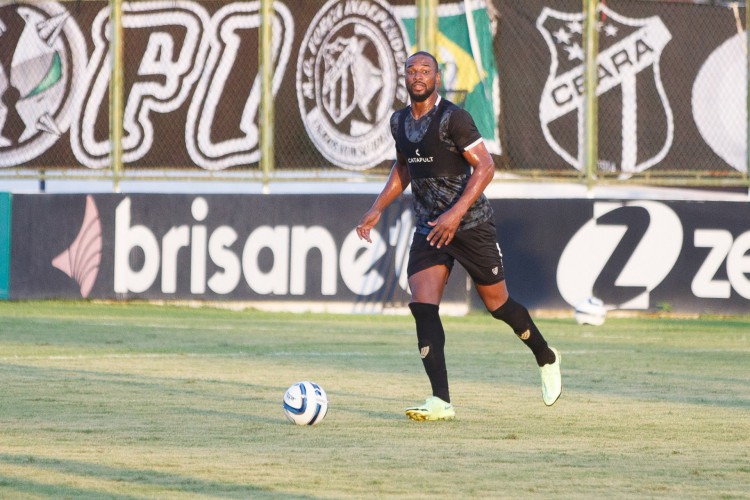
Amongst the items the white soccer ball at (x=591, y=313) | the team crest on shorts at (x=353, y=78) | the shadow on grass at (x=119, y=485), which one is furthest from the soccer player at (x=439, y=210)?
the team crest on shorts at (x=353, y=78)

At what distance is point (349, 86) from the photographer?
20500mm

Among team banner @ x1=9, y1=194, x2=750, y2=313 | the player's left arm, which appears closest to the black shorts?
the player's left arm

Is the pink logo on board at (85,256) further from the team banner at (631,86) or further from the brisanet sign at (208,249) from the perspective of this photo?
the team banner at (631,86)

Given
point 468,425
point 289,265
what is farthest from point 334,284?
point 468,425

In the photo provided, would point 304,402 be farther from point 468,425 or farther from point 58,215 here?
point 58,215

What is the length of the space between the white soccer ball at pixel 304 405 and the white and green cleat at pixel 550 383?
1.62 metres

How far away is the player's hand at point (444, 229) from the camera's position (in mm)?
8953

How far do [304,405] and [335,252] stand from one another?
1111 centimetres

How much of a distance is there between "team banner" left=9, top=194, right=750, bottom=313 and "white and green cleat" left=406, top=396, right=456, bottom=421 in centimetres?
1027

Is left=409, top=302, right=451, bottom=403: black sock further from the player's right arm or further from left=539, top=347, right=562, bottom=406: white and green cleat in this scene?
left=539, top=347, right=562, bottom=406: white and green cleat

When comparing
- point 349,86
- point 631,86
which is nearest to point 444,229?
point 631,86

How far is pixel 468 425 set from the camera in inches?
348

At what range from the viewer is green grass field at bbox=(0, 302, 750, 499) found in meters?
6.58

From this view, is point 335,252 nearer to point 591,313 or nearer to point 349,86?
point 349,86
